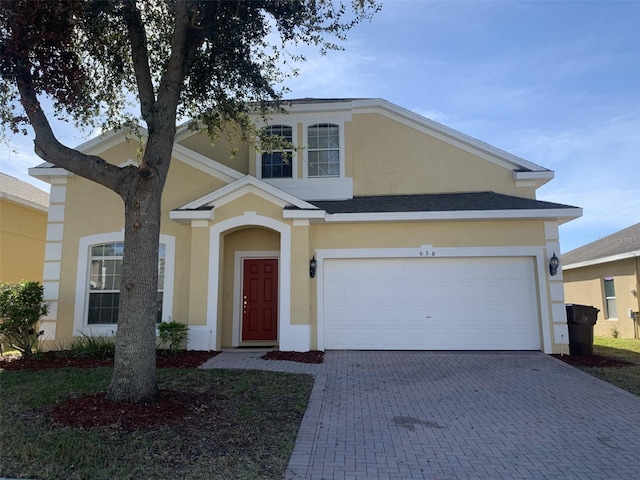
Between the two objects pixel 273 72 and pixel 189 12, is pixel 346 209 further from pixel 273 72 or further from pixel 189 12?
pixel 189 12

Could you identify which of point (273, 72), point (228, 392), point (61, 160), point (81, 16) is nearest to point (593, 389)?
point (228, 392)

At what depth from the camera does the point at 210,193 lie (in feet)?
35.7

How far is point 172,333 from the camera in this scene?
390 inches

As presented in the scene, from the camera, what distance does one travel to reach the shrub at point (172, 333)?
9.90 metres

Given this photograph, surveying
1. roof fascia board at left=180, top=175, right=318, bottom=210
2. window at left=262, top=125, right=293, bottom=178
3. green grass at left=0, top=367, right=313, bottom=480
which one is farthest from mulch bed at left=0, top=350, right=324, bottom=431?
window at left=262, top=125, right=293, bottom=178

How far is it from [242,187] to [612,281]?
49.5 feet

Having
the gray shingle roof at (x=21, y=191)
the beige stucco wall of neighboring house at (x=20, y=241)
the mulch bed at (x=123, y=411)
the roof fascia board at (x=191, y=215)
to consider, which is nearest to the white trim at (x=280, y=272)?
the roof fascia board at (x=191, y=215)

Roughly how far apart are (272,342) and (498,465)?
25.8ft

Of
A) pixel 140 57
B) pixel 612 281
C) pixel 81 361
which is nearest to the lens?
pixel 140 57

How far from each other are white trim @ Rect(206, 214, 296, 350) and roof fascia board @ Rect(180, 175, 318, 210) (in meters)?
0.61

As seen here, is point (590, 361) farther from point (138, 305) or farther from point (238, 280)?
point (138, 305)

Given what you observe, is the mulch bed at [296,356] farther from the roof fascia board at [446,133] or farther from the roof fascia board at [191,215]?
the roof fascia board at [446,133]

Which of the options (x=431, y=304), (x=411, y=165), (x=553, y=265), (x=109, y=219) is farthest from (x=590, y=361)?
(x=109, y=219)

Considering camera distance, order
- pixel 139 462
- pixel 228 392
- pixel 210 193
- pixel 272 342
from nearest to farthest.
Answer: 1. pixel 139 462
2. pixel 228 392
3. pixel 210 193
4. pixel 272 342
